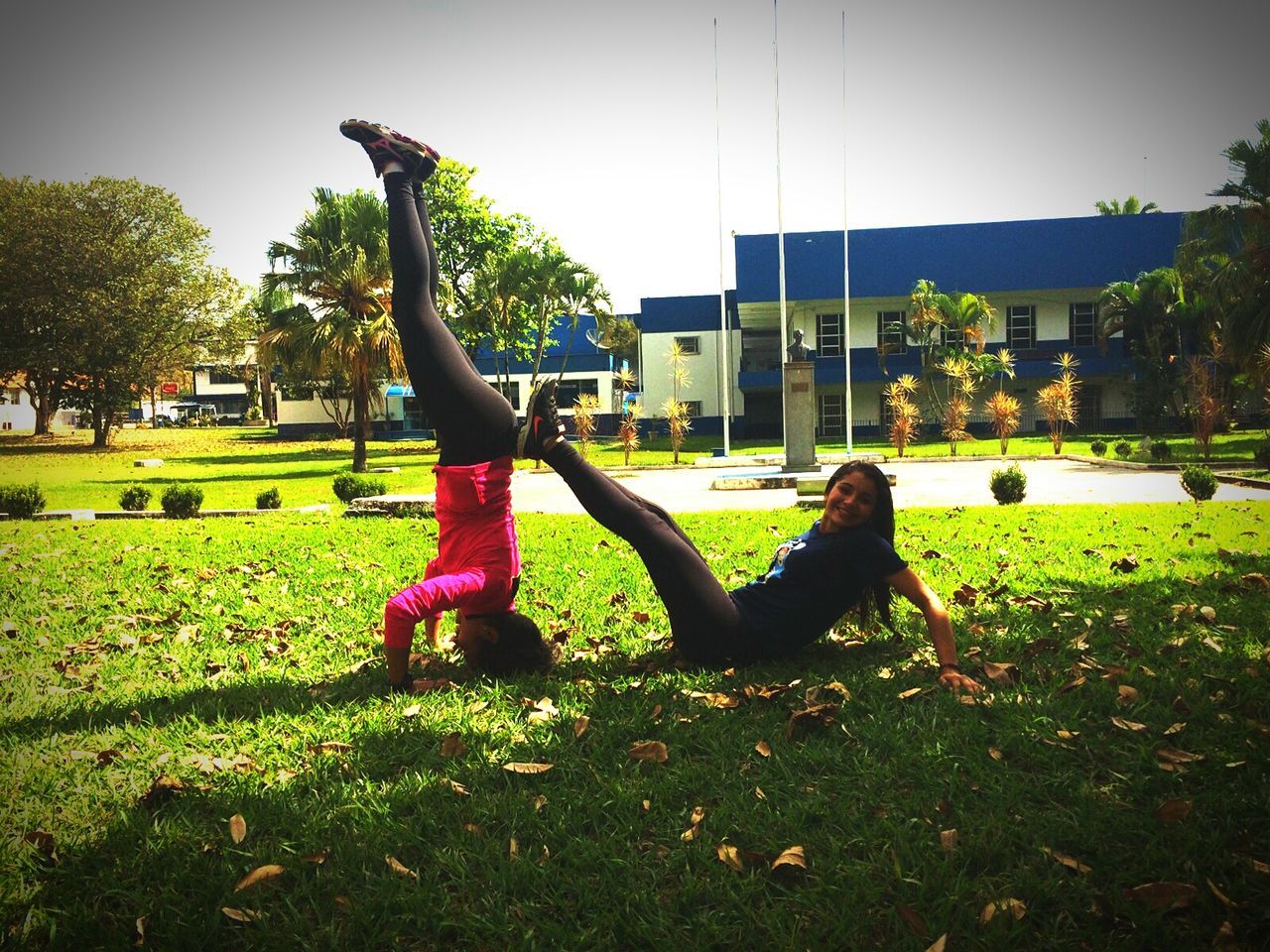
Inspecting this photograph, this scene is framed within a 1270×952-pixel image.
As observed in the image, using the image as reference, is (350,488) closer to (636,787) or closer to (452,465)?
(452,465)

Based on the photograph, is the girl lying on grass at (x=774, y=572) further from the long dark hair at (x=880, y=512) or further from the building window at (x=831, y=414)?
the building window at (x=831, y=414)

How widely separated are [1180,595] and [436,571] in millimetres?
4546

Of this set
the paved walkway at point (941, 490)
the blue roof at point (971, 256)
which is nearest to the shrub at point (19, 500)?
the paved walkway at point (941, 490)

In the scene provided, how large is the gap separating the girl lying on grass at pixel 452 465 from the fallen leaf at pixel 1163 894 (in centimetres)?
268

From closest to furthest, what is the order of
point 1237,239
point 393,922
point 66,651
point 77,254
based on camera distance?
point 393,922
point 66,651
point 77,254
point 1237,239

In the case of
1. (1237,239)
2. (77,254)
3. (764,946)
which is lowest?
(764,946)

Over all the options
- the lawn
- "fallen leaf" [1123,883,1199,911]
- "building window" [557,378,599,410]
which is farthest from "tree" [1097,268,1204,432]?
"fallen leaf" [1123,883,1199,911]

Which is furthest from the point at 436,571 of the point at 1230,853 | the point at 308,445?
the point at 308,445

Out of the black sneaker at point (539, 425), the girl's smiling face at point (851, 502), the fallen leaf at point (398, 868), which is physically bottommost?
the fallen leaf at point (398, 868)

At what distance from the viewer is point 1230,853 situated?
2439 millimetres

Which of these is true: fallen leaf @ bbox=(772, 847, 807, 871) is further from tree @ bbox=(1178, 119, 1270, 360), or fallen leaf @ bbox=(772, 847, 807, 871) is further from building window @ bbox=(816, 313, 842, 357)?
building window @ bbox=(816, 313, 842, 357)

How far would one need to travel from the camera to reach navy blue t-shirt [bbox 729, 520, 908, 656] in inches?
155

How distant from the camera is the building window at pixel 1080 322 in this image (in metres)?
38.6

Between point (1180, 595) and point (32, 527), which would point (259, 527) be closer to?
point (32, 527)
